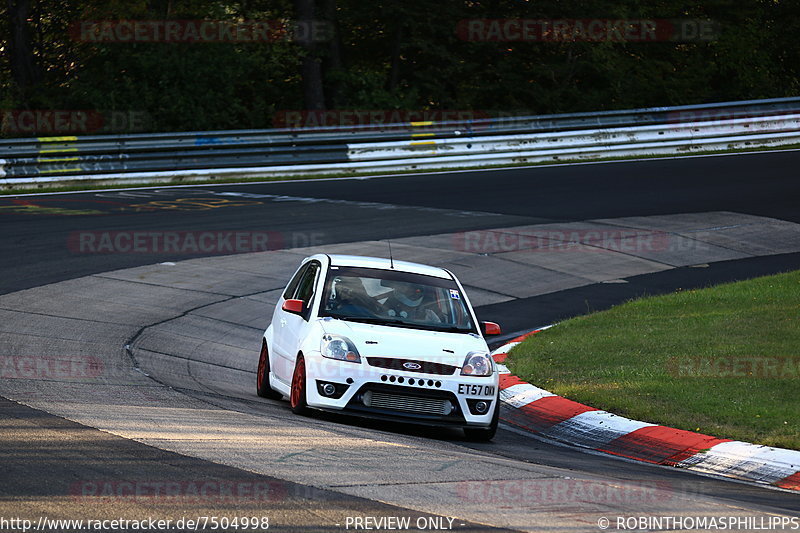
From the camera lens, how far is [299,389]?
9398 mm

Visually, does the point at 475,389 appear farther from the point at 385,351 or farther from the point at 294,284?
the point at 294,284

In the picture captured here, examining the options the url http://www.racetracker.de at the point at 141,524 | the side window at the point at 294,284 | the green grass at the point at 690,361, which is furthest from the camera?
the side window at the point at 294,284

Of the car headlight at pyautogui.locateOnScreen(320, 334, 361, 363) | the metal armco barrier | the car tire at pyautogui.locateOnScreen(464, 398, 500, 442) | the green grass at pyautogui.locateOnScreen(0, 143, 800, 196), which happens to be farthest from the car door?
the metal armco barrier

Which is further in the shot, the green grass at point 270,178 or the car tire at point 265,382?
the green grass at point 270,178

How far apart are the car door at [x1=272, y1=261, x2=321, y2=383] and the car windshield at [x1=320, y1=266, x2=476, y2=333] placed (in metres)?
0.24

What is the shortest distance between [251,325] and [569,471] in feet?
24.1

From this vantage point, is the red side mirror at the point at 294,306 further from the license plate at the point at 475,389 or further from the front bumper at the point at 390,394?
the license plate at the point at 475,389

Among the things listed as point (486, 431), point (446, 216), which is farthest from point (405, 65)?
point (486, 431)

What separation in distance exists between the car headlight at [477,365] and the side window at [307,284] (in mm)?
1737

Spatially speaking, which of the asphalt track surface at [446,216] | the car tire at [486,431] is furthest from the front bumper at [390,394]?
the asphalt track surface at [446,216]

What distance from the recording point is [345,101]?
38.0m

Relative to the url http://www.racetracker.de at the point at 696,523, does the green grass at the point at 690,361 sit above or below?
below

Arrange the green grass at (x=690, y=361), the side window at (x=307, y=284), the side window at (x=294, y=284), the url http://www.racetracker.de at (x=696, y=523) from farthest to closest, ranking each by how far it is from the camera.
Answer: the side window at (x=294, y=284) → the side window at (x=307, y=284) → the green grass at (x=690, y=361) → the url http://www.racetracker.de at (x=696, y=523)

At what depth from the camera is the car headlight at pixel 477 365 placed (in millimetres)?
9258
